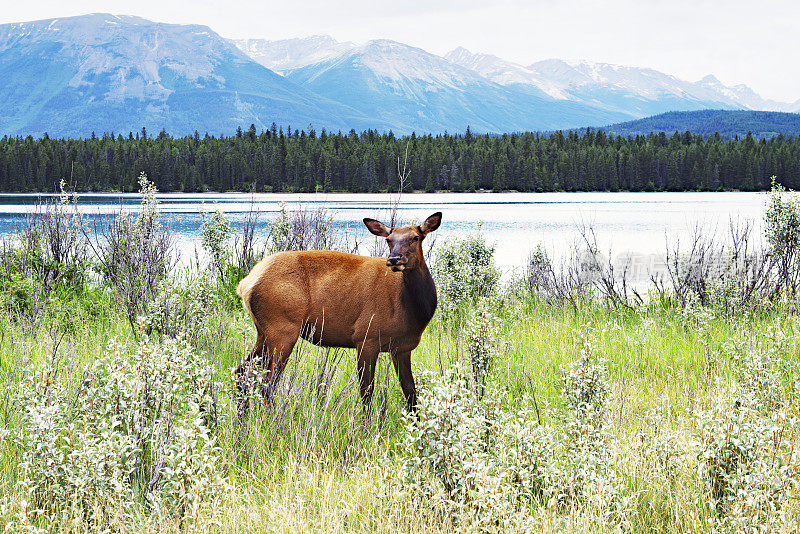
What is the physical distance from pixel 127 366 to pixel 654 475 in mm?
3291

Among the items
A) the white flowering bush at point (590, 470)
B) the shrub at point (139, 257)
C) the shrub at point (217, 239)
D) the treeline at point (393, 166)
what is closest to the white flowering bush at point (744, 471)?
the white flowering bush at point (590, 470)

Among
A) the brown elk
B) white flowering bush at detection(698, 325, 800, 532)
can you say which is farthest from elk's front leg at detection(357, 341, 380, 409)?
white flowering bush at detection(698, 325, 800, 532)

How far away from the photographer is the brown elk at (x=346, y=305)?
5145 mm

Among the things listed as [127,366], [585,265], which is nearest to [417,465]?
[127,366]

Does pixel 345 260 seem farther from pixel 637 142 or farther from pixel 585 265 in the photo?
pixel 637 142

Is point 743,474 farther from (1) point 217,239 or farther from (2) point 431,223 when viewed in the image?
(1) point 217,239

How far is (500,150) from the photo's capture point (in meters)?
139

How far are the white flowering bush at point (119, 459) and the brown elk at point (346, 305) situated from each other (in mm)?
852

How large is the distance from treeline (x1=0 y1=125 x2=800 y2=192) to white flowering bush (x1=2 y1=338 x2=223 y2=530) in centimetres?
11972

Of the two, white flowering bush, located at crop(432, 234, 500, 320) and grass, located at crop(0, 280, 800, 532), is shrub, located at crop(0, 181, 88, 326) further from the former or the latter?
white flowering bush, located at crop(432, 234, 500, 320)

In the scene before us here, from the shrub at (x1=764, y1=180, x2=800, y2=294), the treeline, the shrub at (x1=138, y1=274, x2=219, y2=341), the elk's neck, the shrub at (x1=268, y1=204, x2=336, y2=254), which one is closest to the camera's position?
the elk's neck

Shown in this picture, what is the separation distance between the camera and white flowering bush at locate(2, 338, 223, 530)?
3.45 meters

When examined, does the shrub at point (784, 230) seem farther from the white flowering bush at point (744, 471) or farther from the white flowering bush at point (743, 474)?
the white flowering bush at point (743, 474)

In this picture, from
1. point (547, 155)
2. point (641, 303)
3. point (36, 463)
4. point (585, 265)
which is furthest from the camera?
point (547, 155)
